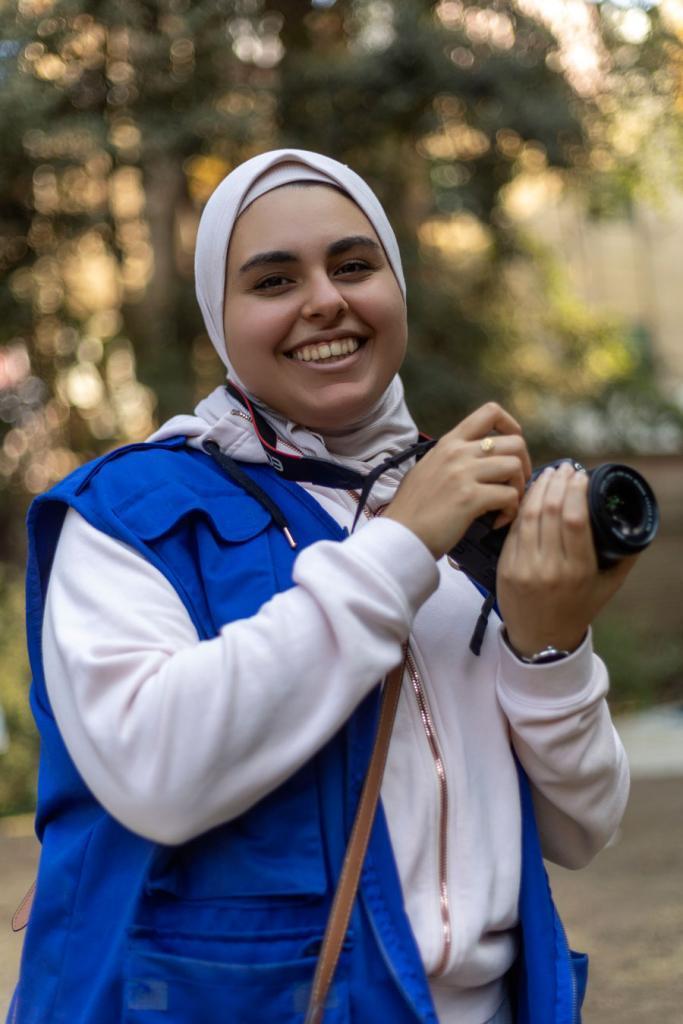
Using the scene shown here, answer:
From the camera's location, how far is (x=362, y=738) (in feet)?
→ 4.98

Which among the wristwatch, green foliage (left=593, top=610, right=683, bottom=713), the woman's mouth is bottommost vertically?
green foliage (left=593, top=610, right=683, bottom=713)

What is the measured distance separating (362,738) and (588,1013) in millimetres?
3035

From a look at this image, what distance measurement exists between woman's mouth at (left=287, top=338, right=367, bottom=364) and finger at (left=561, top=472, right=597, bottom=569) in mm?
401

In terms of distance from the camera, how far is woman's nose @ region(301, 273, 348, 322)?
1701 mm

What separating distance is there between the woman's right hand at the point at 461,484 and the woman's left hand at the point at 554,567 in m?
0.04

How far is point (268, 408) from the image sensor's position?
1.80 m

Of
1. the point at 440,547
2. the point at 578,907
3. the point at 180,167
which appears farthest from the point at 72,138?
the point at 440,547

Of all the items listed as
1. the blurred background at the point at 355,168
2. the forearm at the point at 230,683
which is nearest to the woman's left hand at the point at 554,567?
the forearm at the point at 230,683

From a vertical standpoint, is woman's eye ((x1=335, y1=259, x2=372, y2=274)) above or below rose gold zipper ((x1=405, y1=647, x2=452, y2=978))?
above

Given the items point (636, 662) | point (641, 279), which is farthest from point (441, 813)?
point (641, 279)

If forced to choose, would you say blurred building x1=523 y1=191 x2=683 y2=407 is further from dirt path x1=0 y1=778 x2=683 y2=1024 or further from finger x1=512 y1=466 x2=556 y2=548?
finger x1=512 y1=466 x2=556 y2=548

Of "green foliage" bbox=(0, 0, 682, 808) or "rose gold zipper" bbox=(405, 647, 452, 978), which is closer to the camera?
"rose gold zipper" bbox=(405, 647, 452, 978)

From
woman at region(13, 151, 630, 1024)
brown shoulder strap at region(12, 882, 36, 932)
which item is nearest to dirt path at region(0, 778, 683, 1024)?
brown shoulder strap at region(12, 882, 36, 932)

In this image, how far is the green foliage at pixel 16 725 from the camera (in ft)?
22.7
